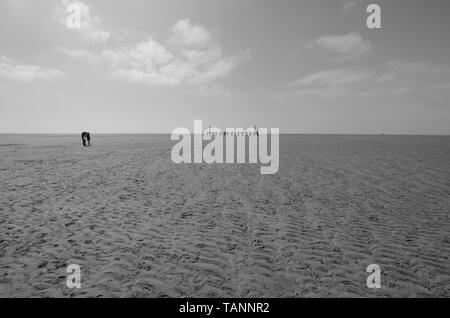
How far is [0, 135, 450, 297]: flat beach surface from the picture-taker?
4871mm

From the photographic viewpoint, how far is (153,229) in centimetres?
764

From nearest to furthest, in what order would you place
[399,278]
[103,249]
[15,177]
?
[399,278], [103,249], [15,177]

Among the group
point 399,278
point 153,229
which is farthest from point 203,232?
point 399,278

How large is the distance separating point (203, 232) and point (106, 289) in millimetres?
3219

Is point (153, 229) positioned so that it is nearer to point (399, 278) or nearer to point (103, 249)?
point (103, 249)

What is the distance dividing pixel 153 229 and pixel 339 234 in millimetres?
5454

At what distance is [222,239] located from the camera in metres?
6.98

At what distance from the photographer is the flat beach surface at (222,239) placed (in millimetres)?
4871

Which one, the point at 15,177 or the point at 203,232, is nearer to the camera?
the point at 203,232
